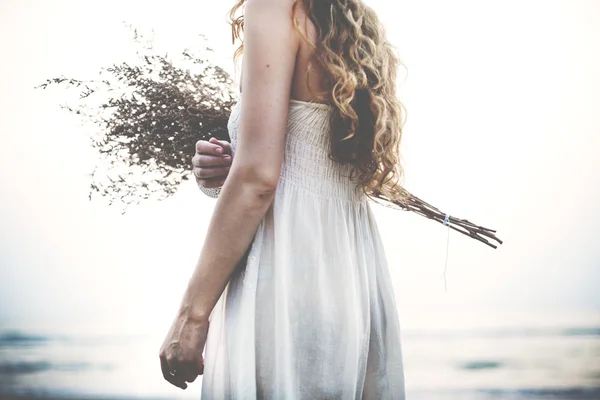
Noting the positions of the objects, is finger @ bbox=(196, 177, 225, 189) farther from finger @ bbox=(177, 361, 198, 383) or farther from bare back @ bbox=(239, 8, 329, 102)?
finger @ bbox=(177, 361, 198, 383)

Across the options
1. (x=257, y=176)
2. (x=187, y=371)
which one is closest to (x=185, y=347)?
(x=187, y=371)

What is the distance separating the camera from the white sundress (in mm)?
1033

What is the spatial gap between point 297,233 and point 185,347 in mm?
302

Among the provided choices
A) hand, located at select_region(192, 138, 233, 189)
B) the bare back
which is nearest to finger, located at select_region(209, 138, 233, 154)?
hand, located at select_region(192, 138, 233, 189)

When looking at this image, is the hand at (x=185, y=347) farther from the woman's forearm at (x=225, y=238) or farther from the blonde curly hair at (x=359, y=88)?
the blonde curly hair at (x=359, y=88)

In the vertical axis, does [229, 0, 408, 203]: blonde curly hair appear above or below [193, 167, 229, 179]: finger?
above

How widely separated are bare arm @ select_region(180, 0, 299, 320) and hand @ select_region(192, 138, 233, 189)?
0.22m

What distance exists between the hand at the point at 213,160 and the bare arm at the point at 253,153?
223 mm

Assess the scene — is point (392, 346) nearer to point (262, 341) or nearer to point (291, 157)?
point (262, 341)

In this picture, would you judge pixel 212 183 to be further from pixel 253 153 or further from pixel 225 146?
pixel 253 153

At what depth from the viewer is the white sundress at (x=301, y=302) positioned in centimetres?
103

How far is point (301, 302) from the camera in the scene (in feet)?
3.46

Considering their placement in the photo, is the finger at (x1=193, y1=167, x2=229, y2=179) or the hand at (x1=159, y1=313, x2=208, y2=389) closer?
the hand at (x1=159, y1=313, x2=208, y2=389)

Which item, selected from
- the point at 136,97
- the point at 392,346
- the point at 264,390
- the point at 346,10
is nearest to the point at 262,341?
the point at 264,390
